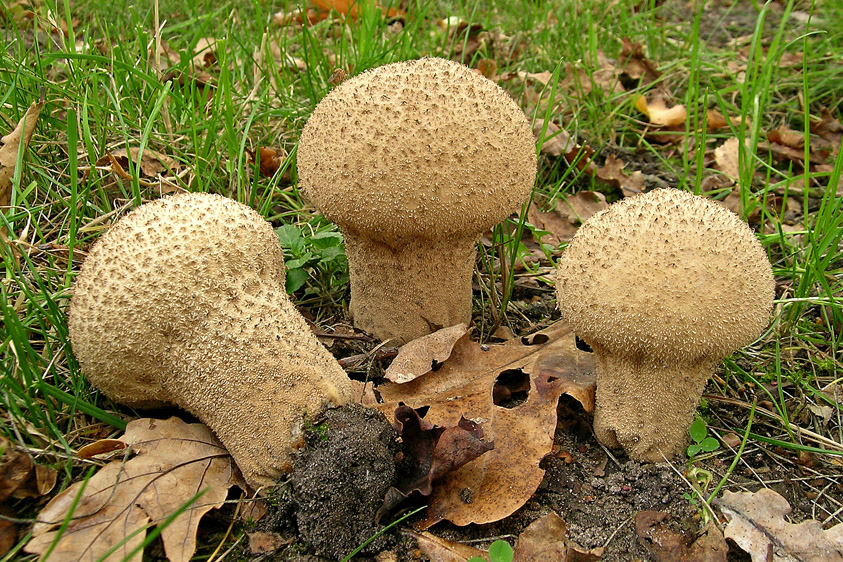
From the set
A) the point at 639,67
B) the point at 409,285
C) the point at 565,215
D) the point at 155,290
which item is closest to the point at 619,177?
the point at 565,215

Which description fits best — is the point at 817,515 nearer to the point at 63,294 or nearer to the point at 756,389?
the point at 756,389

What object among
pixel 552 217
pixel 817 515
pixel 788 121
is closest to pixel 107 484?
pixel 817 515

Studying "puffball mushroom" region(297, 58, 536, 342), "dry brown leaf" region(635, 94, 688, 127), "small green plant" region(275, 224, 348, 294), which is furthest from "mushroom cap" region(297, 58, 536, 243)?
"dry brown leaf" region(635, 94, 688, 127)

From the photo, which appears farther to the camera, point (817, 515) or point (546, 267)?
point (546, 267)

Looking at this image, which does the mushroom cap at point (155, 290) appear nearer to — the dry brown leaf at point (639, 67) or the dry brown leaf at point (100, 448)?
the dry brown leaf at point (100, 448)

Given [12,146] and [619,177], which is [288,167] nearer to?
[12,146]

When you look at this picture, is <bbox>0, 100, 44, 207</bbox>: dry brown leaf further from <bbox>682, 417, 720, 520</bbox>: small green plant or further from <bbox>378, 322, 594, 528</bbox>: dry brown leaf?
<bbox>682, 417, 720, 520</bbox>: small green plant
